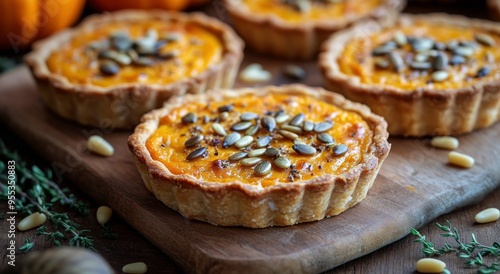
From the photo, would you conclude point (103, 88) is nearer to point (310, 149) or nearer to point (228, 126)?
→ point (228, 126)

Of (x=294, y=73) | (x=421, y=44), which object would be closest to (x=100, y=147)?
(x=294, y=73)

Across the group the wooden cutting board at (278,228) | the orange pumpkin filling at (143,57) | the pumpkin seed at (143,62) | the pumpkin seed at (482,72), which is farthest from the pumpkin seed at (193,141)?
the pumpkin seed at (482,72)

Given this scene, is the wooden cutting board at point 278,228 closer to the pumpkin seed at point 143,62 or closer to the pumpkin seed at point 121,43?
the pumpkin seed at point 143,62

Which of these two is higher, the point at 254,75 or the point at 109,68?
the point at 109,68

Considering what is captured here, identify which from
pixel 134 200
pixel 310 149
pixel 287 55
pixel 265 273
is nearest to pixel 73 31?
pixel 287 55

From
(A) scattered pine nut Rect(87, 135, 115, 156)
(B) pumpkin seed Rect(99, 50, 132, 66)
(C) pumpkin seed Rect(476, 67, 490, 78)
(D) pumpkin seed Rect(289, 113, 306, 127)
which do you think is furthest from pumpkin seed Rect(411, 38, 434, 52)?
(A) scattered pine nut Rect(87, 135, 115, 156)

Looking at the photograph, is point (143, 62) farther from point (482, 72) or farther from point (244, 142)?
point (482, 72)
